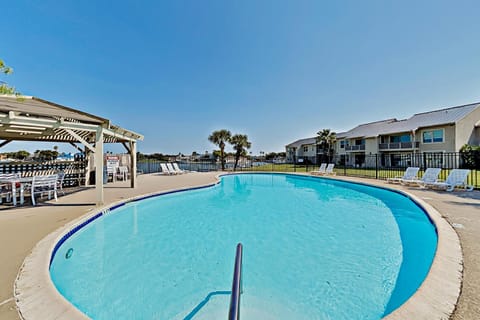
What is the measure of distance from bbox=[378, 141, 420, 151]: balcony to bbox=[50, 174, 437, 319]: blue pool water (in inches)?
791

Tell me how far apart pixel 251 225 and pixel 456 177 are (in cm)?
976

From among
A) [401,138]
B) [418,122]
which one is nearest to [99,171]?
[401,138]

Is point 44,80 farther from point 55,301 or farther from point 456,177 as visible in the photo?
point 456,177

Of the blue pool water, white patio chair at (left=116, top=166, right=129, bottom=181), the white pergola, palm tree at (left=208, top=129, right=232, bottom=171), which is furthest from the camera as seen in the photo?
palm tree at (left=208, top=129, right=232, bottom=171)

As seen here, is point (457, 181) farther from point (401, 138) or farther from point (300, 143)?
point (300, 143)

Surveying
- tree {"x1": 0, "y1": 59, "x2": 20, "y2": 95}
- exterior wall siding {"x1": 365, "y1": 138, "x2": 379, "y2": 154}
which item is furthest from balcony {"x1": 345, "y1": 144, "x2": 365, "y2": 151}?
tree {"x1": 0, "y1": 59, "x2": 20, "y2": 95}

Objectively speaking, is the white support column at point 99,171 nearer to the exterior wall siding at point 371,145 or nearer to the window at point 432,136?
the window at point 432,136

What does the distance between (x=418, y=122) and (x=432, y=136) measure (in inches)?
105

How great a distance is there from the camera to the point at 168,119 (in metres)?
24.0

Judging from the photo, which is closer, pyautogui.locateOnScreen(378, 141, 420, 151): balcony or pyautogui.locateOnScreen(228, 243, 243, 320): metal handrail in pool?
pyautogui.locateOnScreen(228, 243, 243, 320): metal handrail in pool

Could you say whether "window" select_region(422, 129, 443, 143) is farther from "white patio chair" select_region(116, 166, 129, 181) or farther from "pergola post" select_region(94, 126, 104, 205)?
"white patio chair" select_region(116, 166, 129, 181)

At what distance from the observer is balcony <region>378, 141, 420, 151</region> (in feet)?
72.5

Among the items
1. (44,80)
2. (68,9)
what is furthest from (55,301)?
(44,80)

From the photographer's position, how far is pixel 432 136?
69.7 feet
